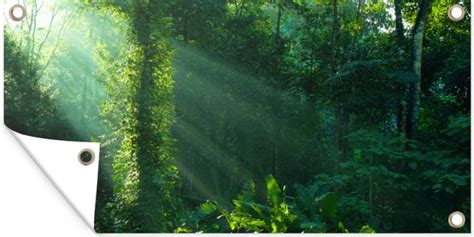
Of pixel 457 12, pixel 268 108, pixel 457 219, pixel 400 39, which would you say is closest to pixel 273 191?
pixel 268 108

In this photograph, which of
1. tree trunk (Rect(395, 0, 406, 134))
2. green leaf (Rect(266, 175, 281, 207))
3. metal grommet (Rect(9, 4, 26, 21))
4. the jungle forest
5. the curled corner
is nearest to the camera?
the curled corner

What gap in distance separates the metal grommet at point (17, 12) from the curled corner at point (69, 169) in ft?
1.77

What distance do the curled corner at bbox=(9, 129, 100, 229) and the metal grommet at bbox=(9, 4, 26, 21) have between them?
539 mm

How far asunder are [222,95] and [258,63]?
0.31 metres

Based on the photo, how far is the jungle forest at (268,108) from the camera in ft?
10.3

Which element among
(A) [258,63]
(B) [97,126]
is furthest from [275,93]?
(B) [97,126]

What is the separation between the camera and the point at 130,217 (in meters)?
3.31

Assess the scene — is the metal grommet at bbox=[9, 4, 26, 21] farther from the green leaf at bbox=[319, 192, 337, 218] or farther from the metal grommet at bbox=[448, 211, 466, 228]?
the metal grommet at bbox=[448, 211, 466, 228]

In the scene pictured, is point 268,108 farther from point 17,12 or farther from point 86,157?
point 17,12

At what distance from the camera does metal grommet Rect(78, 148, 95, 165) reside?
2.83 metres

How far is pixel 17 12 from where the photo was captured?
292 centimetres

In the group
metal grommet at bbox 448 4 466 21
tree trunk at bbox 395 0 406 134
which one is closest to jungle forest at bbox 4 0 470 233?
tree trunk at bbox 395 0 406 134

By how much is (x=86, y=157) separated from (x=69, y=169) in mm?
126

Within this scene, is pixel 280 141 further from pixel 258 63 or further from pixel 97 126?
pixel 97 126
